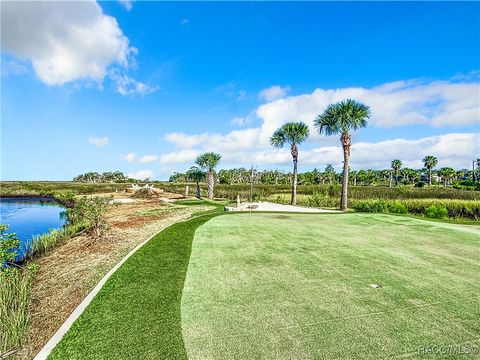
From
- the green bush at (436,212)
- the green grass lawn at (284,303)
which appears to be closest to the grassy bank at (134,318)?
the green grass lawn at (284,303)

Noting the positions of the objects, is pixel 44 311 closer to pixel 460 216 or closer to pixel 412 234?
pixel 412 234

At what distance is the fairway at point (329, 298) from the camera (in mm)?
4219

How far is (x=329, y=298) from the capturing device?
225 inches

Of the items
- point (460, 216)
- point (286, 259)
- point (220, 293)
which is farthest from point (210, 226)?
point (460, 216)

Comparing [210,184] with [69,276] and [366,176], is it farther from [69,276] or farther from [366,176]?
[366,176]

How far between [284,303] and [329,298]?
0.91 metres

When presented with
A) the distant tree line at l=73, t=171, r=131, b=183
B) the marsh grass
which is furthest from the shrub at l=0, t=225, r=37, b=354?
the distant tree line at l=73, t=171, r=131, b=183

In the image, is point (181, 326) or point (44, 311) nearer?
point (181, 326)

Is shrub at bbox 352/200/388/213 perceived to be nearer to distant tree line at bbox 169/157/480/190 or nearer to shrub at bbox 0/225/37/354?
shrub at bbox 0/225/37/354

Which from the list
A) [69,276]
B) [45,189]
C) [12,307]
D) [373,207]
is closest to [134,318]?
[12,307]

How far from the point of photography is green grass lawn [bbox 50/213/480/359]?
421 centimetres

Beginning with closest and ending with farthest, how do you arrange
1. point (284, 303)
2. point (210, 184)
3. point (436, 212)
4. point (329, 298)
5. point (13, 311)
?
point (284, 303), point (329, 298), point (13, 311), point (436, 212), point (210, 184)

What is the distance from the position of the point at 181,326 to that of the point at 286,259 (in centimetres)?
430

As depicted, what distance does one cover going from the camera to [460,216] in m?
21.6
